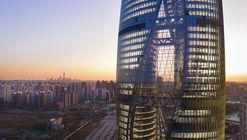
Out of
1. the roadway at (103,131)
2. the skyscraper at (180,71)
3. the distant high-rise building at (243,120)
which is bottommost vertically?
the roadway at (103,131)

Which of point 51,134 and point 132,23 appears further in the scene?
point 51,134

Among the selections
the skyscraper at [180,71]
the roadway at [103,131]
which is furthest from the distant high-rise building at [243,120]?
the roadway at [103,131]

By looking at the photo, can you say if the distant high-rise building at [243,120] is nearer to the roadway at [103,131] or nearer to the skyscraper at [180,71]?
the skyscraper at [180,71]

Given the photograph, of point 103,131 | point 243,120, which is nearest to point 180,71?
point 243,120

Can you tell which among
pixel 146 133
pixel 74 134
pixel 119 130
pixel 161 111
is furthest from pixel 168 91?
pixel 74 134

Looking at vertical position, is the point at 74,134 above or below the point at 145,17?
below

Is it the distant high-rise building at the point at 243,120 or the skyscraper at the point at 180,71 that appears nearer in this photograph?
the skyscraper at the point at 180,71

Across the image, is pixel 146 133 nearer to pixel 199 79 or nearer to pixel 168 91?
pixel 168 91

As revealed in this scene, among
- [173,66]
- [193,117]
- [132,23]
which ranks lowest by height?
[193,117]

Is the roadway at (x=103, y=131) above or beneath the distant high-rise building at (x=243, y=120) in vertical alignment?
beneath
